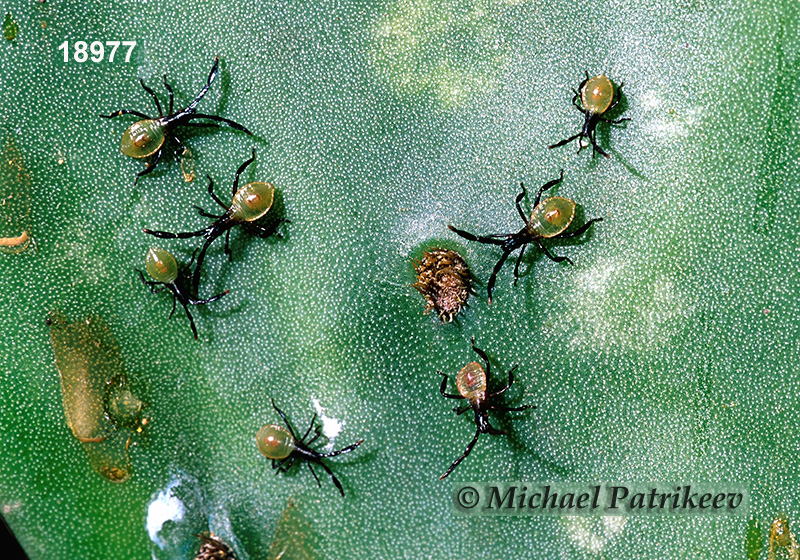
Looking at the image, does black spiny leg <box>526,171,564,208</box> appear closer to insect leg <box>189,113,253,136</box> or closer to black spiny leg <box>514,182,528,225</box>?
black spiny leg <box>514,182,528,225</box>

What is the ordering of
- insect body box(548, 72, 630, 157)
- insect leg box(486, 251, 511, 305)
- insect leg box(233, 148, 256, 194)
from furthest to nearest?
insect leg box(233, 148, 256, 194)
insect leg box(486, 251, 511, 305)
insect body box(548, 72, 630, 157)

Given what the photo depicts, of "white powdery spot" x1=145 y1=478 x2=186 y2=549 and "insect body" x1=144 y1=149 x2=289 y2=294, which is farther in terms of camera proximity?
"white powdery spot" x1=145 y1=478 x2=186 y2=549

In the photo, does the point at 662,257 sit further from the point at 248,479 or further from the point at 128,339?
the point at 128,339

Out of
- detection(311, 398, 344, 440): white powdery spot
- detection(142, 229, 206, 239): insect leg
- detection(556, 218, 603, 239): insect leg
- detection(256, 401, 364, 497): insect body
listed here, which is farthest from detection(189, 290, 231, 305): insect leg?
detection(556, 218, 603, 239): insect leg

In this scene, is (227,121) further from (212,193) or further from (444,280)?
(444,280)

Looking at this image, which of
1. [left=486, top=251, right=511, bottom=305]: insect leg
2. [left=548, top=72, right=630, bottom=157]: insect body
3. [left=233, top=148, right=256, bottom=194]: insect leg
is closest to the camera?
[left=548, top=72, right=630, bottom=157]: insect body

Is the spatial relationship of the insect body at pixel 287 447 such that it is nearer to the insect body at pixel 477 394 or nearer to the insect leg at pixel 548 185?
the insect body at pixel 477 394
